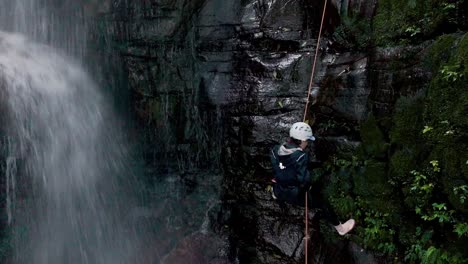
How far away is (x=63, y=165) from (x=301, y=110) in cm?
636

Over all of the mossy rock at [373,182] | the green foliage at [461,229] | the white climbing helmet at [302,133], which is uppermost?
the white climbing helmet at [302,133]

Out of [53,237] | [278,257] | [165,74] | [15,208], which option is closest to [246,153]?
[278,257]

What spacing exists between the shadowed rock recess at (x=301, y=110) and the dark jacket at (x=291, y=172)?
1.43 m

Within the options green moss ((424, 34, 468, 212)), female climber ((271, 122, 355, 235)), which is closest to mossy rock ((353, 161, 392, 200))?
female climber ((271, 122, 355, 235))

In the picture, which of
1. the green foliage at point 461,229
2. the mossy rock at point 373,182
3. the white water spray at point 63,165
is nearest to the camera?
the green foliage at point 461,229

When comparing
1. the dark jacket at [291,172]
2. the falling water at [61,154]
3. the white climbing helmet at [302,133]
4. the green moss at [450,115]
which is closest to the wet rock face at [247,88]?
the green moss at [450,115]

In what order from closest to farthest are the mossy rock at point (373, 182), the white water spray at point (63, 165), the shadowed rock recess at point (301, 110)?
the shadowed rock recess at point (301, 110)
the mossy rock at point (373, 182)
the white water spray at point (63, 165)

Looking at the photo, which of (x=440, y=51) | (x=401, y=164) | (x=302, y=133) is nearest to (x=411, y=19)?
(x=440, y=51)

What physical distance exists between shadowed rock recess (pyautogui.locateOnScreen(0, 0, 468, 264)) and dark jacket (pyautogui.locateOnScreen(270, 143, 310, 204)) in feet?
4.70

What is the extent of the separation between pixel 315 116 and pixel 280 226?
246cm

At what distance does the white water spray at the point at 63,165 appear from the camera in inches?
368

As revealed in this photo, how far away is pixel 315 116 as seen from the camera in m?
7.70

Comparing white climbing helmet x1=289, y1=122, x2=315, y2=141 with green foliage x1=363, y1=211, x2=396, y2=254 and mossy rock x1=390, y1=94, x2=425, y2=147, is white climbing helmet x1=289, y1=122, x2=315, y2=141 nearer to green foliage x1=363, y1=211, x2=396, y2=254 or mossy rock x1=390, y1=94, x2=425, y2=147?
mossy rock x1=390, y1=94, x2=425, y2=147

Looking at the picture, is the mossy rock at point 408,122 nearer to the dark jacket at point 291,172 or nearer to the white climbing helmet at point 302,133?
the white climbing helmet at point 302,133
